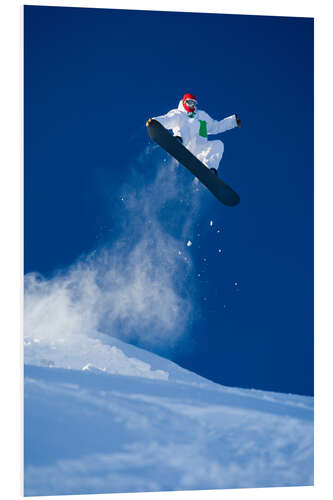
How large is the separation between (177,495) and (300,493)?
0.83 metres

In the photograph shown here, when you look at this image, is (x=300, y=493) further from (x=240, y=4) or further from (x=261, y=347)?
(x=240, y=4)

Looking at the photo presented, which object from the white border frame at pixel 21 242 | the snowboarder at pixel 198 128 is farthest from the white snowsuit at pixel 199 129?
the white border frame at pixel 21 242

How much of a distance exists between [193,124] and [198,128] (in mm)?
47

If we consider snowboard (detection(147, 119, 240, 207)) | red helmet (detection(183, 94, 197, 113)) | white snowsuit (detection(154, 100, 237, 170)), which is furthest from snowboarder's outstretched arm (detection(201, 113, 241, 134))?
snowboard (detection(147, 119, 240, 207))

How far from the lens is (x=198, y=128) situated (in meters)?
4.39

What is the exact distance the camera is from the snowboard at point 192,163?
4.21 meters

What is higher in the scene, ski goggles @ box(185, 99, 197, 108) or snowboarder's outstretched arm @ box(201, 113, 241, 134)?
ski goggles @ box(185, 99, 197, 108)

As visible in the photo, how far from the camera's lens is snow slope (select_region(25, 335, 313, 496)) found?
4066mm

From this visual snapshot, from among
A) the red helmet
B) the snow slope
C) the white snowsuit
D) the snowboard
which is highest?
the red helmet

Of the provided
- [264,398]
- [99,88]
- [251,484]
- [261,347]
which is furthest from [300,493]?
[99,88]

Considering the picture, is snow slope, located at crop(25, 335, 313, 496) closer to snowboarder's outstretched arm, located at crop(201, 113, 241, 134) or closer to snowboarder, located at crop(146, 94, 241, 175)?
snowboarder, located at crop(146, 94, 241, 175)

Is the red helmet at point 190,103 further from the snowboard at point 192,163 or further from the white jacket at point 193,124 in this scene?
the snowboard at point 192,163

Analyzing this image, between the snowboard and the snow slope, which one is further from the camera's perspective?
the snowboard

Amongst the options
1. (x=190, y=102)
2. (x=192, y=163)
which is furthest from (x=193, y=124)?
(x=192, y=163)
